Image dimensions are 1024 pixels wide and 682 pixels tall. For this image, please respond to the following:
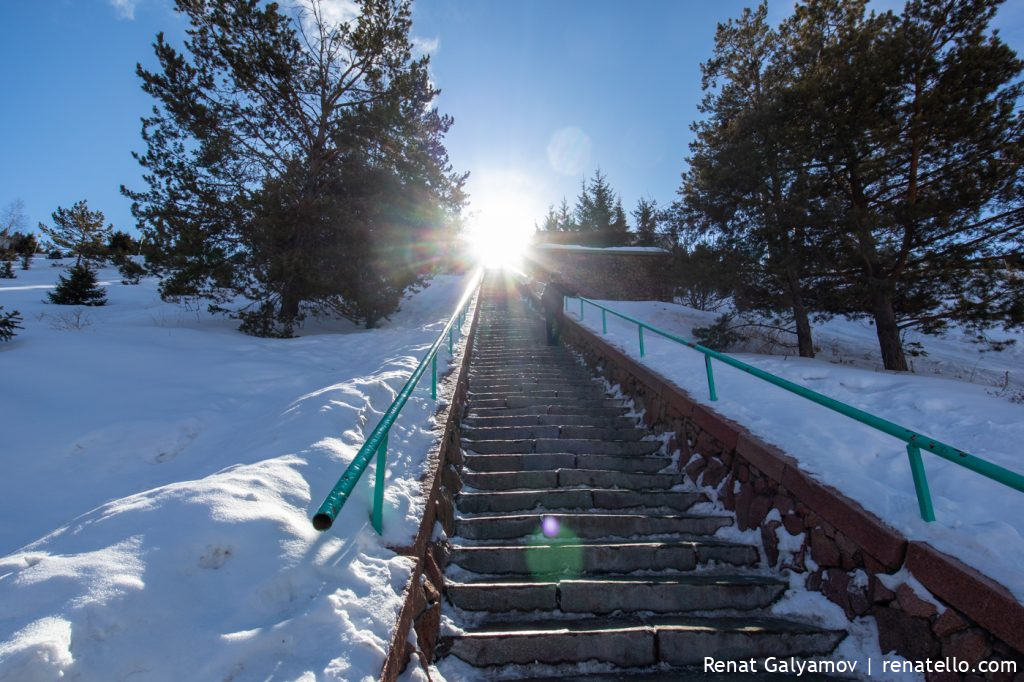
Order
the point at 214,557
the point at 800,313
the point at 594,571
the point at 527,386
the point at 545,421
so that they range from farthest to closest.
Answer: the point at 800,313 → the point at 527,386 → the point at 545,421 → the point at 594,571 → the point at 214,557

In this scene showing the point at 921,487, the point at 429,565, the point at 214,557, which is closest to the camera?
the point at 214,557

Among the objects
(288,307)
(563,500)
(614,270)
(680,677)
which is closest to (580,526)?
(563,500)

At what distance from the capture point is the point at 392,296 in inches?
527

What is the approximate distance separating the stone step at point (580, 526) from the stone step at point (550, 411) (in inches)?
96.7

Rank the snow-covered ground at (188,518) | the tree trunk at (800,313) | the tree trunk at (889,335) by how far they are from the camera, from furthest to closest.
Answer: the tree trunk at (800,313), the tree trunk at (889,335), the snow-covered ground at (188,518)

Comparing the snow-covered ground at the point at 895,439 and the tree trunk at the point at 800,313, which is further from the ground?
the tree trunk at the point at 800,313

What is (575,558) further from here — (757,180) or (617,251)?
(617,251)

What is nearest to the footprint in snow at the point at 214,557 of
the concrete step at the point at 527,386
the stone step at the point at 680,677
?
the stone step at the point at 680,677

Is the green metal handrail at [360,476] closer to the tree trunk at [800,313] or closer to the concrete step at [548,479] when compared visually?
the concrete step at [548,479]

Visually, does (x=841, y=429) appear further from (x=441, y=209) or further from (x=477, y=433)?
(x=441, y=209)

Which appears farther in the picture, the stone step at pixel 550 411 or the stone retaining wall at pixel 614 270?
the stone retaining wall at pixel 614 270

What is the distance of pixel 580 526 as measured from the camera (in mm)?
3793

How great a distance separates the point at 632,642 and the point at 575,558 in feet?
2.45

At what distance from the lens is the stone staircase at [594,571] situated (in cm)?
266
